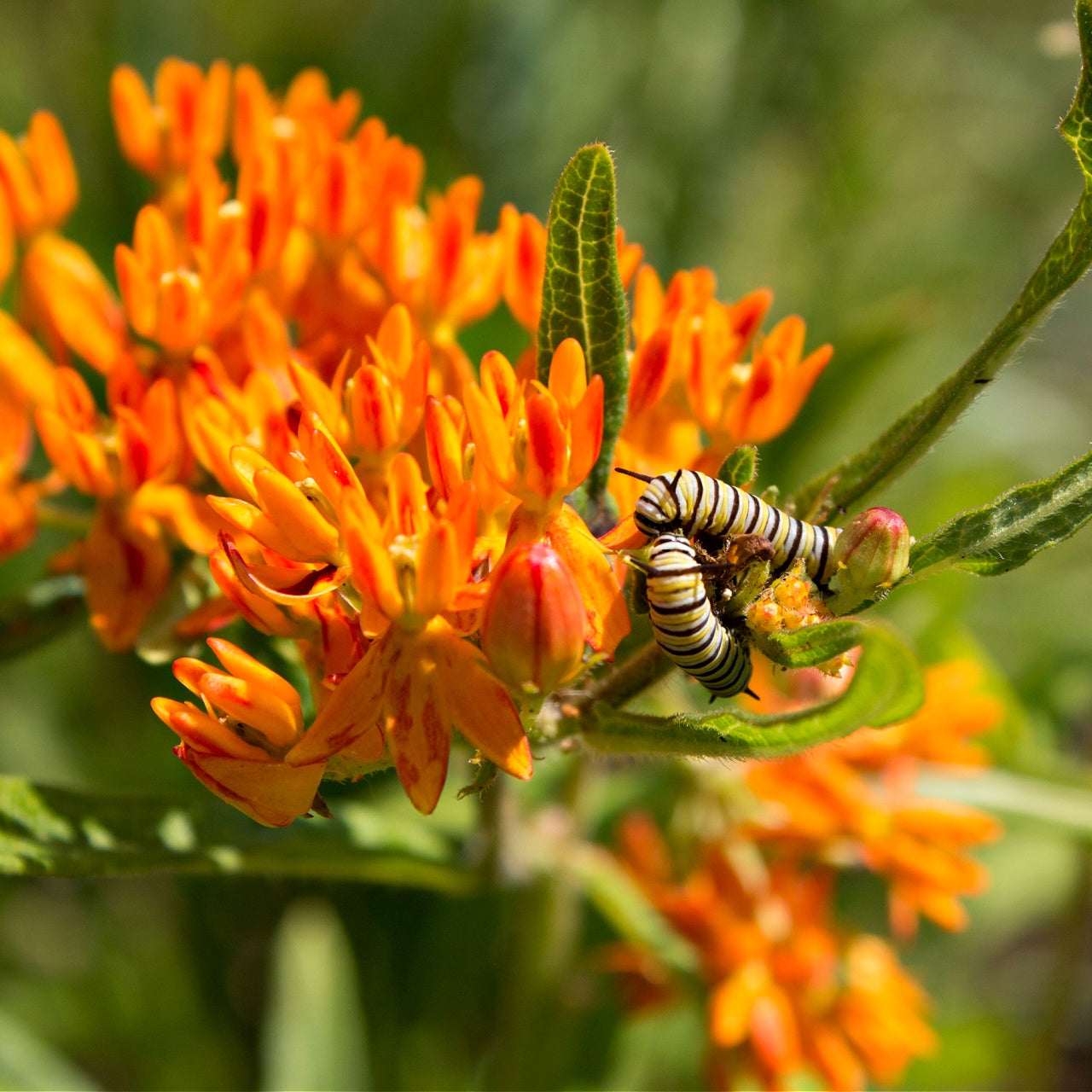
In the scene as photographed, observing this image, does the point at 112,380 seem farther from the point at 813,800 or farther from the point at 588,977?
the point at 588,977

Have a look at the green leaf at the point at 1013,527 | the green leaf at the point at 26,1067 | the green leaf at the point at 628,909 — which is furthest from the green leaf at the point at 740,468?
the green leaf at the point at 26,1067

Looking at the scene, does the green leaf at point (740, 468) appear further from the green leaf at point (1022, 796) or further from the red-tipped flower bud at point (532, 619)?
the green leaf at point (1022, 796)

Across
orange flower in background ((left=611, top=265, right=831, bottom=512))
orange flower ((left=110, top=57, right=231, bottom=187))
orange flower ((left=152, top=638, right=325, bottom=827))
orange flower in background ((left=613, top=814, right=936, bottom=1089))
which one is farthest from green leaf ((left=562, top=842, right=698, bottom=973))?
orange flower ((left=110, top=57, right=231, bottom=187))

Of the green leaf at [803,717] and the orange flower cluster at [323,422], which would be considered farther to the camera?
the orange flower cluster at [323,422]

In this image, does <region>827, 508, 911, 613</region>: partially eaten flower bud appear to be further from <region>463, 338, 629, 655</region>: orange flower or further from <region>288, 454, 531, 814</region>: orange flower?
<region>288, 454, 531, 814</region>: orange flower

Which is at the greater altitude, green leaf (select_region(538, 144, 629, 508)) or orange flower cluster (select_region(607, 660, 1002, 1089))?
green leaf (select_region(538, 144, 629, 508))

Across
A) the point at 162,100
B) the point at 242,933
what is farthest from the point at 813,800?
the point at 242,933

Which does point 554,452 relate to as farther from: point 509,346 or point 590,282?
point 509,346
